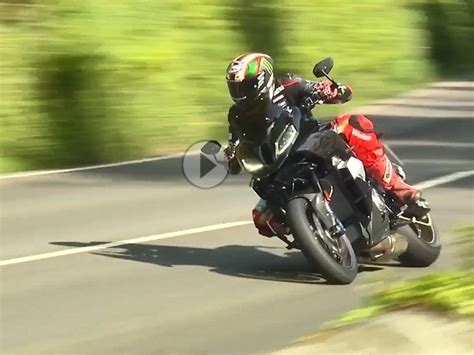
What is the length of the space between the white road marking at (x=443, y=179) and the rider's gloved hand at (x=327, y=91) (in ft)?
16.4

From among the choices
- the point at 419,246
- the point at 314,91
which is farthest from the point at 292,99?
the point at 419,246

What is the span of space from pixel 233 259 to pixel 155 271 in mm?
875

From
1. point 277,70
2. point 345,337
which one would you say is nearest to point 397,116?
point 277,70

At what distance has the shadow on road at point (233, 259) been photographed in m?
9.42

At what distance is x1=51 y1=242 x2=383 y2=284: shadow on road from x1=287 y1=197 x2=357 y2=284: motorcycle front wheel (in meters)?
0.24

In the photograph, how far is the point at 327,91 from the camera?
29.1 feet

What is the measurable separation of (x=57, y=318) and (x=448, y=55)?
2302 centimetres

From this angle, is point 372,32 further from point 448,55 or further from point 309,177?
point 309,177

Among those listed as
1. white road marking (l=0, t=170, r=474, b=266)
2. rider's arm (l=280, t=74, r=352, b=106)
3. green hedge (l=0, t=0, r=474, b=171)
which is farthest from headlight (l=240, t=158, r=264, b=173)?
green hedge (l=0, t=0, r=474, b=171)

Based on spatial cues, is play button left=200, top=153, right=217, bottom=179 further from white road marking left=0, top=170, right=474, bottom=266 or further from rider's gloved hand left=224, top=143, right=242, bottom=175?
white road marking left=0, top=170, right=474, bottom=266

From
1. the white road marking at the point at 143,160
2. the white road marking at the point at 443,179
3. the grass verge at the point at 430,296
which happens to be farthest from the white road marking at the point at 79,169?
the grass verge at the point at 430,296

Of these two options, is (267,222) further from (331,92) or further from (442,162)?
(442,162)

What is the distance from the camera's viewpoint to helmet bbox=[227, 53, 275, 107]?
861 centimetres

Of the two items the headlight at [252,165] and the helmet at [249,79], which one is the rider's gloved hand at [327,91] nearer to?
the helmet at [249,79]
